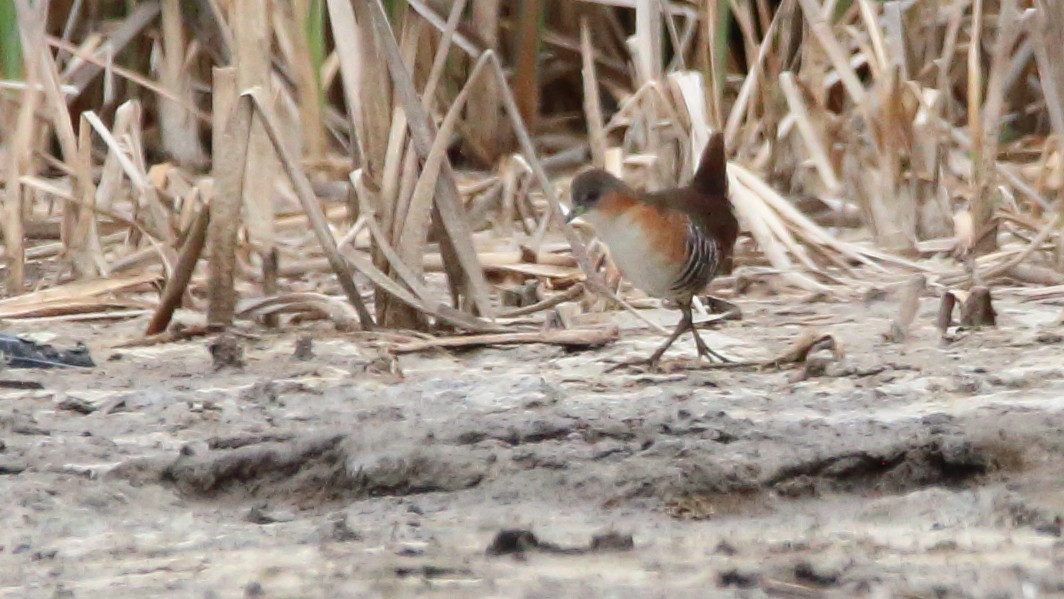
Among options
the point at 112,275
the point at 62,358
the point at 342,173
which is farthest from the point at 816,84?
the point at 62,358

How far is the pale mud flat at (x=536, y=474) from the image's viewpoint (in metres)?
1.92

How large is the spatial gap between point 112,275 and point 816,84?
2098 millimetres

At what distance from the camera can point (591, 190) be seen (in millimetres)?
3641

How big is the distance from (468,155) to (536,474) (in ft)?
11.9

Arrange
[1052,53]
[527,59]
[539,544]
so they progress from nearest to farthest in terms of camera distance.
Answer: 1. [539,544]
2. [1052,53]
3. [527,59]

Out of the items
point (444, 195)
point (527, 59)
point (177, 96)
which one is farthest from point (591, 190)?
point (177, 96)

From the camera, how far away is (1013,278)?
3908 millimetres

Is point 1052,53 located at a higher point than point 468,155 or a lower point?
higher

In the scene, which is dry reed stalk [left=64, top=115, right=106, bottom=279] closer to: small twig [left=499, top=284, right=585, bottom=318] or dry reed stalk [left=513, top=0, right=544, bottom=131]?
small twig [left=499, top=284, right=585, bottom=318]

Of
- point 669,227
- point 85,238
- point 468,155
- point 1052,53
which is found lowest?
point 468,155

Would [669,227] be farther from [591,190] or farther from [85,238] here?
[85,238]

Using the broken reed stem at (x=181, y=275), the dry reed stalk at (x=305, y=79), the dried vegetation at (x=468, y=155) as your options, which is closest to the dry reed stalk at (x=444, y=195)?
the dried vegetation at (x=468, y=155)

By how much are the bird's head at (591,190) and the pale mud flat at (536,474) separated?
0.38 metres

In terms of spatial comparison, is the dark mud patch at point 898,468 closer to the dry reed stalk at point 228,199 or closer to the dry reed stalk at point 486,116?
the dry reed stalk at point 228,199
